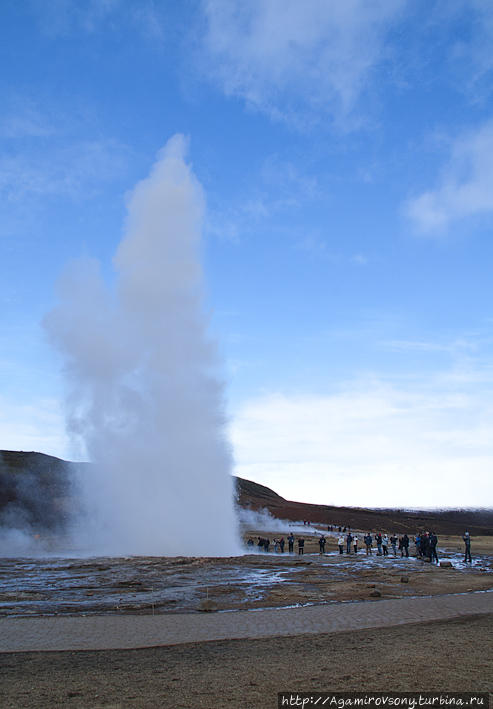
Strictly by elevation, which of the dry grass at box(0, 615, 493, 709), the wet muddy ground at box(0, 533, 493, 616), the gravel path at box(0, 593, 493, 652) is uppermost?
the dry grass at box(0, 615, 493, 709)

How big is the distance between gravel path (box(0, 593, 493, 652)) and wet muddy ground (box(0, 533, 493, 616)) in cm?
134

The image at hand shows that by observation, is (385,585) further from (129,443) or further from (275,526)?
(275,526)

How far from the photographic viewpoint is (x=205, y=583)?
20.7m

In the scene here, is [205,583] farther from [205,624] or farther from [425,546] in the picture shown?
[425,546]

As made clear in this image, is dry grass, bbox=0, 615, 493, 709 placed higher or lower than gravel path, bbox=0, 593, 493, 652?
higher

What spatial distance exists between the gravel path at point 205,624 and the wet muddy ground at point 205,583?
1.34 meters

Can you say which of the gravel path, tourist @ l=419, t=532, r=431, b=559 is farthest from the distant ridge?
the gravel path

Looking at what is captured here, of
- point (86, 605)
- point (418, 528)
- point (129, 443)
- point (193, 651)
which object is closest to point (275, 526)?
point (418, 528)

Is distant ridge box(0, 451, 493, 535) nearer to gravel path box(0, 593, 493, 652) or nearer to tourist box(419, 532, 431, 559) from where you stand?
tourist box(419, 532, 431, 559)

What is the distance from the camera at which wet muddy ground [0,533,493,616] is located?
15914mm

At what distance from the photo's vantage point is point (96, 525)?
47969 millimetres

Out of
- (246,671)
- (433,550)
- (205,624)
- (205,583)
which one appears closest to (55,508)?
(433,550)

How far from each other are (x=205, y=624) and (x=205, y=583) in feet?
27.3

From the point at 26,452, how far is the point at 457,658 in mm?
134362
